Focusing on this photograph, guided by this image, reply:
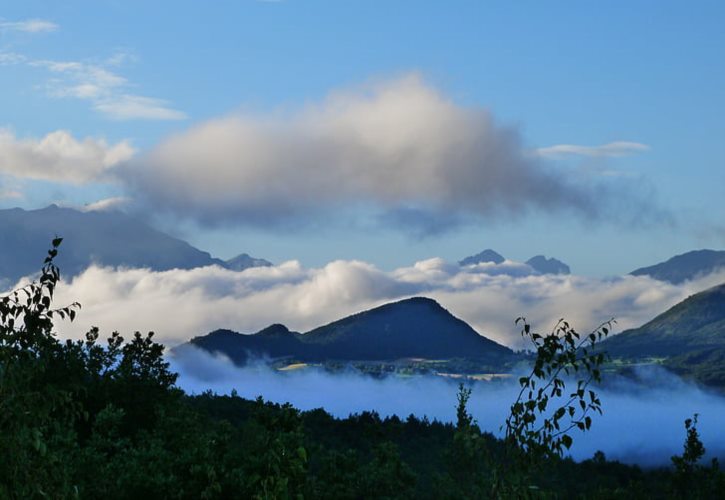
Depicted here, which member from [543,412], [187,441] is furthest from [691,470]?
[543,412]

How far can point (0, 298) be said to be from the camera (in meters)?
20.0

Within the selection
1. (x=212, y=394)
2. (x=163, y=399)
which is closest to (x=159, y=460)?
(x=163, y=399)

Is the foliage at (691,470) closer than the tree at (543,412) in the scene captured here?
No

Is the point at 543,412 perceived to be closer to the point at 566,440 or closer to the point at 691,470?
the point at 566,440

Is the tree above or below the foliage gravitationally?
above

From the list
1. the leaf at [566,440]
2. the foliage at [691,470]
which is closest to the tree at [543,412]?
the leaf at [566,440]

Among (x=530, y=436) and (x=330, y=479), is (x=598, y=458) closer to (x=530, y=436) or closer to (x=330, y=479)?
(x=330, y=479)

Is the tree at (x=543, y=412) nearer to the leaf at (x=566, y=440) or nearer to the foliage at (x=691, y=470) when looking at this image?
the leaf at (x=566, y=440)

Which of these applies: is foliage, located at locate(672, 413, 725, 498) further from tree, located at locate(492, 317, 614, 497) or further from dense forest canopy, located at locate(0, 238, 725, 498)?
tree, located at locate(492, 317, 614, 497)

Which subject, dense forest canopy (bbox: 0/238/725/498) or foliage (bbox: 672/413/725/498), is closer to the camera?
dense forest canopy (bbox: 0/238/725/498)

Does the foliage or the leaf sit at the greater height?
the leaf

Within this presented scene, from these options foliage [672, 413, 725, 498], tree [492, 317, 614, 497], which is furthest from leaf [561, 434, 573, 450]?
foliage [672, 413, 725, 498]

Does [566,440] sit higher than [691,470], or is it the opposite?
[566,440]

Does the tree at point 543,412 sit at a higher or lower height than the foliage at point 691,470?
higher
